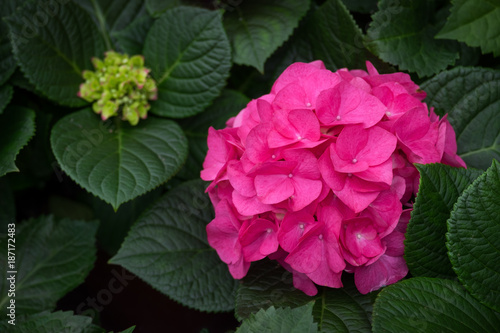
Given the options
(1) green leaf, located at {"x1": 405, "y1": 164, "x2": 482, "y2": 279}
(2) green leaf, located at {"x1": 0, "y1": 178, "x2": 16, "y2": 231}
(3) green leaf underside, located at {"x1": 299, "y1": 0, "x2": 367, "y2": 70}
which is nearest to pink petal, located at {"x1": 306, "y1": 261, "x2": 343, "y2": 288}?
(1) green leaf, located at {"x1": 405, "y1": 164, "x2": 482, "y2": 279}

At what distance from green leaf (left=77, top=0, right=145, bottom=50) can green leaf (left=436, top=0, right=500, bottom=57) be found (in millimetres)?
852

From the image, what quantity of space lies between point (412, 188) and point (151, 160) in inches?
22.8

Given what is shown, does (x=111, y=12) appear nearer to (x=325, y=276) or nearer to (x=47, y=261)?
(x=47, y=261)

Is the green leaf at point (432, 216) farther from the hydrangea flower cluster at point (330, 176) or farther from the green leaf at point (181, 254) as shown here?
the green leaf at point (181, 254)

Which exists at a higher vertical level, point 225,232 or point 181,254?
point 225,232

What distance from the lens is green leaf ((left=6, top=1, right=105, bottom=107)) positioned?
3.57 feet

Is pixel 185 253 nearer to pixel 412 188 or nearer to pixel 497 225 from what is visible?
pixel 412 188

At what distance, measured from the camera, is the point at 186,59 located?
1171 mm

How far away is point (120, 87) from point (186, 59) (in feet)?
0.60

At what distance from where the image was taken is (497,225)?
2.32ft

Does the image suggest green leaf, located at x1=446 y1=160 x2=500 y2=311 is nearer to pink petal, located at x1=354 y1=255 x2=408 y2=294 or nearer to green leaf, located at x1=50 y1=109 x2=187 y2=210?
pink petal, located at x1=354 y1=255 x2=408 y2=294

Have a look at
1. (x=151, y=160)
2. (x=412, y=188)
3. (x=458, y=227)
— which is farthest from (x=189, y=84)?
(x=458, y=227)

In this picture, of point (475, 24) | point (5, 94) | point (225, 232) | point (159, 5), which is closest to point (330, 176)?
point (225, 232)

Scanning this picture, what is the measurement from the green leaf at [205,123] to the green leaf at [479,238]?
67 centimetres
